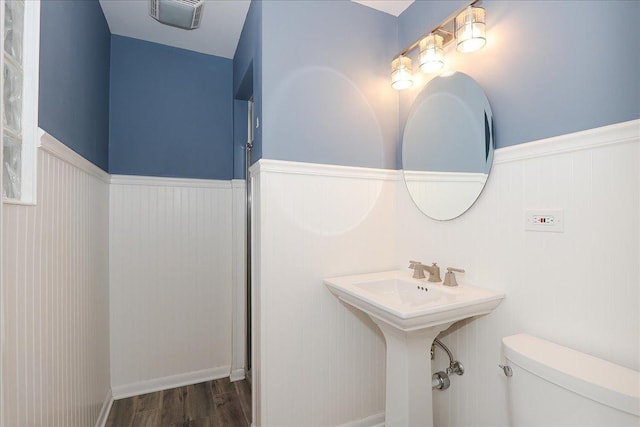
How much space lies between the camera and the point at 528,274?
46.8 inches

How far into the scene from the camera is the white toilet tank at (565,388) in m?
0.78

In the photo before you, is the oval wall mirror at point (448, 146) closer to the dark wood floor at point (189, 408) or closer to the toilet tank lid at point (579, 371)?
the toilet tank lid at point (579, 371)

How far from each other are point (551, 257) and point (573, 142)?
0.41 metres

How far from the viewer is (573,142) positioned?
1.05 meters

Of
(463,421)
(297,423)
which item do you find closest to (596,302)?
(463,421)

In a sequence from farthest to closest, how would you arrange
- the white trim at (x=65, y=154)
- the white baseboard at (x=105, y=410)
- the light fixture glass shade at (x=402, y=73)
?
the white baseboard at (x=105, y=410), the light fixture glass shade at (x=402, y=73), the white trim at (x=65, y=154)

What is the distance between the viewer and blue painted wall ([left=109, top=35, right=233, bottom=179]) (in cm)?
221

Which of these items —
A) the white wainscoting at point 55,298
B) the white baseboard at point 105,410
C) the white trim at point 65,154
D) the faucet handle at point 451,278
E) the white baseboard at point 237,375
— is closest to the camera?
the white wainscoting at point 55,298

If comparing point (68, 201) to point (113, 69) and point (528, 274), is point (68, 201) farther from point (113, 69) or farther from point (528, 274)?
point (528, 274)

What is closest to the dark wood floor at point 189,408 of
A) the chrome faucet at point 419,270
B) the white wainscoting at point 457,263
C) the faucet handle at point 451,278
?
the white wainscoting at point 457,263

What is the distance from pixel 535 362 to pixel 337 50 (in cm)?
170

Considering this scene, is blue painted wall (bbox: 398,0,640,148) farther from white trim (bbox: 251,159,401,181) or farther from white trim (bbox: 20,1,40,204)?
white trim (bbox: 20,1,40,204)

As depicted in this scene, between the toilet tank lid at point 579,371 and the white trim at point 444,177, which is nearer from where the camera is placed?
the toilet tank lid at point 579,371

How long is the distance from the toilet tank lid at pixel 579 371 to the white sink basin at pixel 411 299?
0.18m
